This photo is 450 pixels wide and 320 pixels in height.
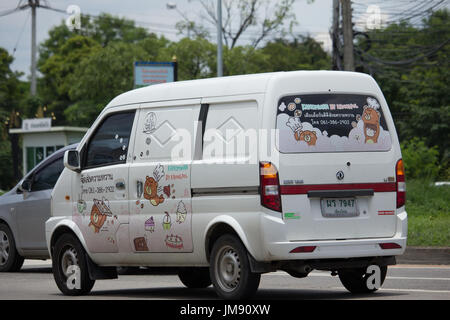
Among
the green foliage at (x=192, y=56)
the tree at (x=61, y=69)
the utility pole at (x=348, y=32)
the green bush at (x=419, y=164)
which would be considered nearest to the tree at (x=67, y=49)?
the tree at (x=61, y=69)

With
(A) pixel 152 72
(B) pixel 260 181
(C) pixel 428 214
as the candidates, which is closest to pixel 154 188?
(B) pixel 260 181

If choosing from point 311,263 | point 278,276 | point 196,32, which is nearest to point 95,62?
point 196,32

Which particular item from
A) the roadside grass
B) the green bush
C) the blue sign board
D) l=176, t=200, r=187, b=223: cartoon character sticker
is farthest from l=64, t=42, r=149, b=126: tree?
l=176, t=200, r=187, b=223: cartoon character sticker

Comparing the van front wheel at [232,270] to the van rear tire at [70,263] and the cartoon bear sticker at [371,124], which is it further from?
the van rear tire at [70,263]

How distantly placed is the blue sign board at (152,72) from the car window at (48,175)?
20.5m

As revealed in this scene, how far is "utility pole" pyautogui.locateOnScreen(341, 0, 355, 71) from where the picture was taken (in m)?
28.4

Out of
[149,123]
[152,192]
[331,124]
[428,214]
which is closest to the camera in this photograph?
[331,124]

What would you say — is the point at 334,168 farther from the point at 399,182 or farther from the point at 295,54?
the point at 295,54

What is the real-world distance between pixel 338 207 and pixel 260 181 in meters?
0.85

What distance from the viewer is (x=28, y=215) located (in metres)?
15.9

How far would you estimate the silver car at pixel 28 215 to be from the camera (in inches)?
611

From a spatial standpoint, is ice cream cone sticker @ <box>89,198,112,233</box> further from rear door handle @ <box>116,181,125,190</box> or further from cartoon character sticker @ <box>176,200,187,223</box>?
cartoon character sticker @ <box>176,200,187,223</box>
